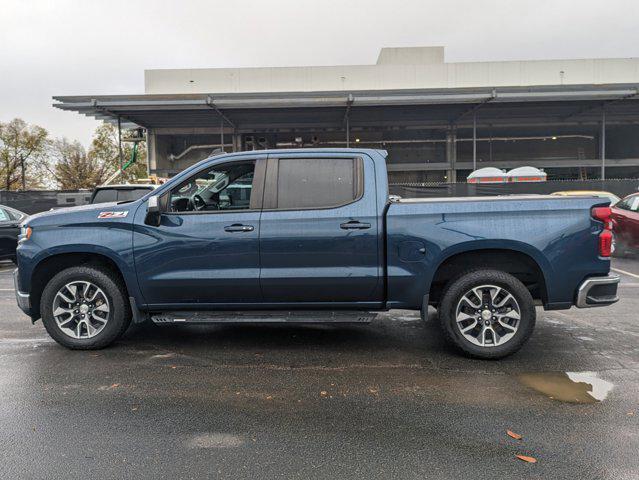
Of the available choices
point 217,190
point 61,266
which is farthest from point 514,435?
point 61,266

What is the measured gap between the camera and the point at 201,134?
26.2 m

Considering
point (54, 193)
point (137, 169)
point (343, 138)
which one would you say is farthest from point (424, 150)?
point (137, 169)

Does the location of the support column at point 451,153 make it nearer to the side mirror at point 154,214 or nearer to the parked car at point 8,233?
the parked car at point 8,233

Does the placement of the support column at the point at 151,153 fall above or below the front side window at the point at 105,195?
above

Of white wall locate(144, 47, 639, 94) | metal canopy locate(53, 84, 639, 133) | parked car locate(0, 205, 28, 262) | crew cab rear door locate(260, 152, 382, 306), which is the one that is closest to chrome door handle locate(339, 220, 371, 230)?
crew cab rear door locate(260, 152, 382, 306)

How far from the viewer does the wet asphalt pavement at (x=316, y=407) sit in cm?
301

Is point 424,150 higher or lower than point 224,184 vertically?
higher

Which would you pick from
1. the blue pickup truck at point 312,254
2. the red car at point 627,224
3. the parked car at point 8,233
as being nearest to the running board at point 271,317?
the blue pickup truck at point 312,254

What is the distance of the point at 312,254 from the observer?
188 inches

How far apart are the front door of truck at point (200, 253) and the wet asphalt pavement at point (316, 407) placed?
2.05ft

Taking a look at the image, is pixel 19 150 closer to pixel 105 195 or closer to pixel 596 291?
pixel 105 195

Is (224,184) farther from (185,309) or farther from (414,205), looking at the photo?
(414,205)

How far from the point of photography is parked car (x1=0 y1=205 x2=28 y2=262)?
38.3 feet

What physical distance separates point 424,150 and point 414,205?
72.8 ft
